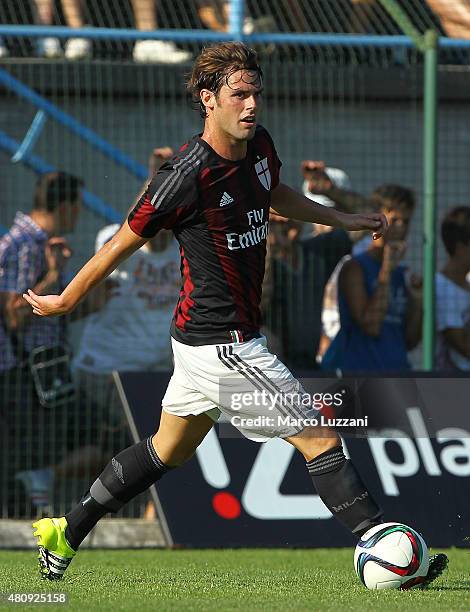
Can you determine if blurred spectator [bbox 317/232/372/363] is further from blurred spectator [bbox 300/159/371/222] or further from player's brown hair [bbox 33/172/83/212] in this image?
player's brown hair [bbox 33/172/83/212]

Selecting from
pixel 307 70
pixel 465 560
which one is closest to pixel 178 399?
pixel 465 560

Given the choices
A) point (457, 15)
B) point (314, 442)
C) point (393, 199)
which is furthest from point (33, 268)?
point (457, 15)

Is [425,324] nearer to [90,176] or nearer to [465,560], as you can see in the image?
[465,560]

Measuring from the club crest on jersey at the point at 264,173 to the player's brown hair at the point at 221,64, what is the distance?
390 mm

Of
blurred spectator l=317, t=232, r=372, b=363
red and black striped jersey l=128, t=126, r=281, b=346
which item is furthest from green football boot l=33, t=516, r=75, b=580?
blurred spectator l=317, t=232, r=372, b=363

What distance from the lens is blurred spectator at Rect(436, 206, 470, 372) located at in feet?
31.8

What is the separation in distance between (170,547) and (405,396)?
1.87 m

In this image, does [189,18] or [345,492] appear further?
[189,18]

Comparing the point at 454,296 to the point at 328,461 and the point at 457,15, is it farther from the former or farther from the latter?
the point at 328,461

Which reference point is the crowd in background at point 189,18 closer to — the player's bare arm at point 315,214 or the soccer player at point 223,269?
the player's bare arm at point 315,214

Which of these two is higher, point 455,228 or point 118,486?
point 455,228

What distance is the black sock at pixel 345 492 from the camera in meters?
5.91

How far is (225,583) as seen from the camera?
6480mm

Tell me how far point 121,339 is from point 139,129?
1.59 meters
